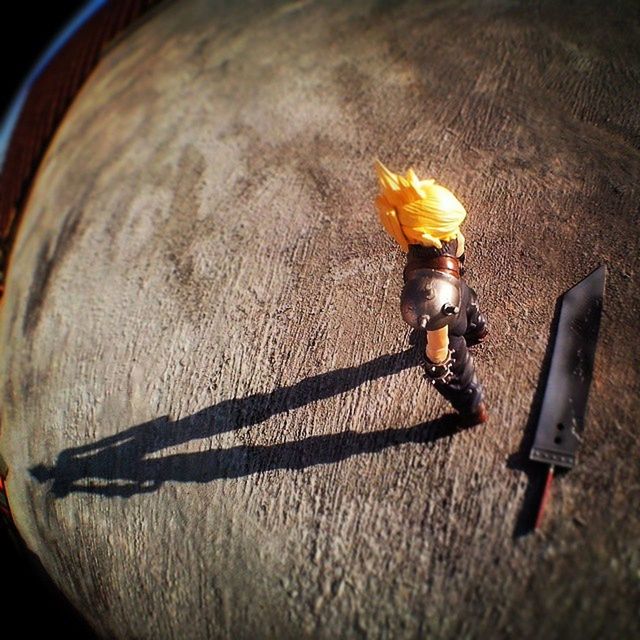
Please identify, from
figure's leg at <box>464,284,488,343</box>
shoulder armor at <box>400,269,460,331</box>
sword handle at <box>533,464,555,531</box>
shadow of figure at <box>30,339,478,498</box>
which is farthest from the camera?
shadow of figure at <box>30,339,478,498</box>

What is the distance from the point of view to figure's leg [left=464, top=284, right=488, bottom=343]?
2.22 m

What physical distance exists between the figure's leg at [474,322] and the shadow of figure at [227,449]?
265mm

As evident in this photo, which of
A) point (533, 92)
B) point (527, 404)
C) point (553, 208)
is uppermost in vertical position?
point (533, 92)

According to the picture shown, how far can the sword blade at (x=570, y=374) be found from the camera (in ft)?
6.95

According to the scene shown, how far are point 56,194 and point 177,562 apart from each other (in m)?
3.20

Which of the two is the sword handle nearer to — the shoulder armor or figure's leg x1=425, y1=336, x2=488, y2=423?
figure's leg x1=425, y1=336, x2=488, y2=423

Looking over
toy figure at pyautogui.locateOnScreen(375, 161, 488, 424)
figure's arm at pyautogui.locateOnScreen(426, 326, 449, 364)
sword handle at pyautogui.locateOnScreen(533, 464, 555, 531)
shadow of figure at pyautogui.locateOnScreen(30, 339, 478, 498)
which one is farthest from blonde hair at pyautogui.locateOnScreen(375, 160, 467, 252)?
sword handle at pyautogui.locateOnScreen(533, 464, 555, 531)

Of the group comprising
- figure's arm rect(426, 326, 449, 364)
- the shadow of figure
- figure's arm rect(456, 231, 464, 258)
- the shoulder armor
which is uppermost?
figure's arm rect(456, 231, 464, 258)

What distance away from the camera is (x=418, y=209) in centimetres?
190

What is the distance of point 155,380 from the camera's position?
2982 mm

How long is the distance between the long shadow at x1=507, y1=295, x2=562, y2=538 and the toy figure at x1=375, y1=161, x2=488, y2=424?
34cm

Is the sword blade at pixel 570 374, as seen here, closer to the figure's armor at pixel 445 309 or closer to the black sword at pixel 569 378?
the black sword at pixel 569 378

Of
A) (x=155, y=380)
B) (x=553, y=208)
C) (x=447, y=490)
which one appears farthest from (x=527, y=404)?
(x=155, y=380)

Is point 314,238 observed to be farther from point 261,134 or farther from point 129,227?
point 129,227
